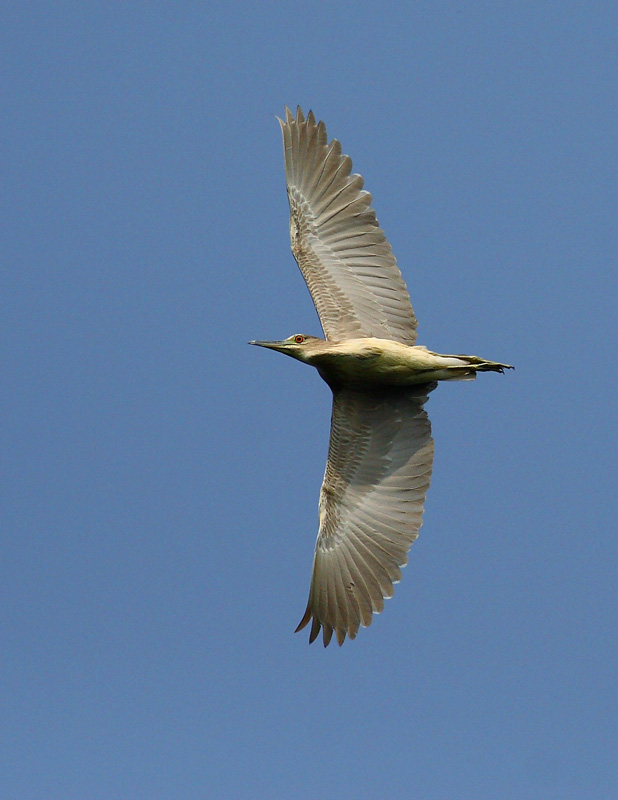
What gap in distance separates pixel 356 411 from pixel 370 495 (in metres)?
1.02

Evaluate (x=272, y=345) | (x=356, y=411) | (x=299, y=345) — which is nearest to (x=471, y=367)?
(x=356, y=411)

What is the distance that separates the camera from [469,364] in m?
12.0

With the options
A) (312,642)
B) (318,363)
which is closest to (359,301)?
(318,363)

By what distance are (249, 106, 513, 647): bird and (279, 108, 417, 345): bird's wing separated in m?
0.01

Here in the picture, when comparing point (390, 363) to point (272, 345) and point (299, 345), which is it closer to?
point (299, 345)

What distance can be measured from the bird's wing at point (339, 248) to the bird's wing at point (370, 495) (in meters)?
0.83

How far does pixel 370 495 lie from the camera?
505 inches

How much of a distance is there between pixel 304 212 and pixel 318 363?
199 centimetres

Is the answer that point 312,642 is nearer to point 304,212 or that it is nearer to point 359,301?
point 359,301

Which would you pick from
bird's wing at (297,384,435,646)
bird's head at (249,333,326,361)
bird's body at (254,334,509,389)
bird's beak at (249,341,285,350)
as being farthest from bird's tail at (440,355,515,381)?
bird's beak at (249,341,285,350)

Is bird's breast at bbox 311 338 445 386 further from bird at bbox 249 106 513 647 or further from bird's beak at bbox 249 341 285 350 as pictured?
bird's beak at bbox 249 341 285 350

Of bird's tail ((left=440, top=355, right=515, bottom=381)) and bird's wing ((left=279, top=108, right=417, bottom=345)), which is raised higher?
bird's wing ((left=279, top=108, right=417, bottom=345))

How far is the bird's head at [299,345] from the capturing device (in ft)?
40.8

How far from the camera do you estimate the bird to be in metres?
12.6
